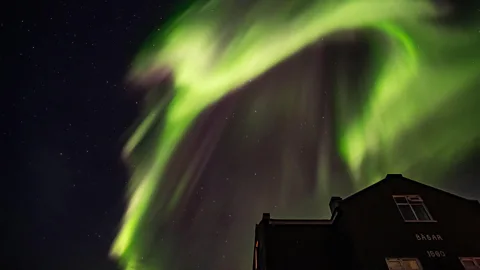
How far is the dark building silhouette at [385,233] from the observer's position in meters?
20.1

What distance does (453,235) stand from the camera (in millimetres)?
21078

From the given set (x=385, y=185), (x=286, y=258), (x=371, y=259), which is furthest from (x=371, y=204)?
(x=286, y=258)

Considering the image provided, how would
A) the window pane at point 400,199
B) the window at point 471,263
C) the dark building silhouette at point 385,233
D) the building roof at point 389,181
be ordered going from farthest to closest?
1. the building roof at point 389,181
2. the window pane at point 400,199
3. the dark building silhouette at point 385,233
4. the window at point 471,263

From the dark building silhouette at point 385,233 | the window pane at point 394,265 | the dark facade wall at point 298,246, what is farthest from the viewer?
the dark facade wall at point 298,246

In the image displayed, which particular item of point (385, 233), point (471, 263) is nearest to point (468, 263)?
point (471, 263)

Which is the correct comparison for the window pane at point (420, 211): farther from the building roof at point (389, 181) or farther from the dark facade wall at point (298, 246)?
the dark facade wall at point (298, 246)

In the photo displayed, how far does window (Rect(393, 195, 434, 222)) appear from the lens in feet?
73.3

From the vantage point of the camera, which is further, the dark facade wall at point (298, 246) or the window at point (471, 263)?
the dark facade wall at point (298, 246)

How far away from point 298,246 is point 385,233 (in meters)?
5.80

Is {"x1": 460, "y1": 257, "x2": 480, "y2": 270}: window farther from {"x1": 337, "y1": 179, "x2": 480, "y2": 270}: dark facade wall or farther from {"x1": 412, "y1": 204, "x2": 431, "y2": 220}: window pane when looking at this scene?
{"x1": 412, "y1": 204, "x2": 431, "y2": 220}: window pane

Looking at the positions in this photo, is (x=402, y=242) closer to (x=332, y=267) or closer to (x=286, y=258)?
(x=332, y=267)

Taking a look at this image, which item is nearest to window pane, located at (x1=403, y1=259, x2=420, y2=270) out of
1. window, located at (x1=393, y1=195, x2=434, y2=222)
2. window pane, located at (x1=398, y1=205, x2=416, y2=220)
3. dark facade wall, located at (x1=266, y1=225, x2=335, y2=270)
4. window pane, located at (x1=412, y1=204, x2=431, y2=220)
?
window, located at (x1=393, y1=195, x2=434, y2=222)

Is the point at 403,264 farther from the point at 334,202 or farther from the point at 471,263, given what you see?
the point at 334,202

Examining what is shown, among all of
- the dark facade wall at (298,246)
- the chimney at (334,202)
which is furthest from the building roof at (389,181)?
the dark facade wall at (298,246)
